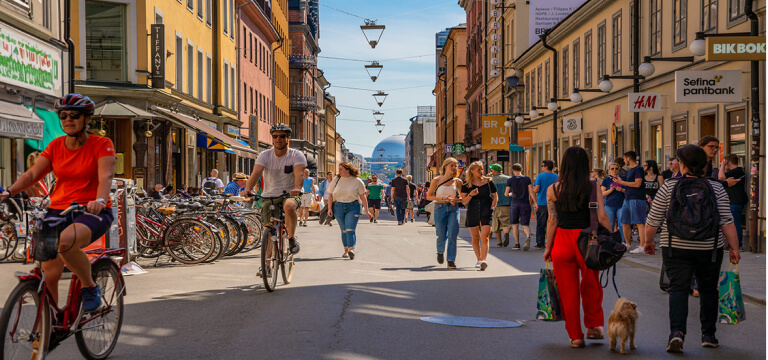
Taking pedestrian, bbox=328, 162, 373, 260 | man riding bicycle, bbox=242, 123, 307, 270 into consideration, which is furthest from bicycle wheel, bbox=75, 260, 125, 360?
pedestrian, bbox=328, 162, 373, 260

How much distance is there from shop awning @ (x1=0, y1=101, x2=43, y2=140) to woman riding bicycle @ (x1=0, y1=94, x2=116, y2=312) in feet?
42.7

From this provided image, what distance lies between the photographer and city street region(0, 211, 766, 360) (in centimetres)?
700

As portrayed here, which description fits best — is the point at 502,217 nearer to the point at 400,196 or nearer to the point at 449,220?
the point at 449,220

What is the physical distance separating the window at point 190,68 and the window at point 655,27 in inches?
637

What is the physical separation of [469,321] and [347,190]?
7250 mm

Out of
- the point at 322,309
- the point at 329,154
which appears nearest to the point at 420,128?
the point at 329,154

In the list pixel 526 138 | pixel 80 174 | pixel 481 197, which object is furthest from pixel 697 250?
pixel 526 138

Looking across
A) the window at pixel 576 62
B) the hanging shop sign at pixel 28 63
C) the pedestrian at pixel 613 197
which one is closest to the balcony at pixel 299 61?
the window at pixel 576 62

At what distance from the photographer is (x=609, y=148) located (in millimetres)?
28562

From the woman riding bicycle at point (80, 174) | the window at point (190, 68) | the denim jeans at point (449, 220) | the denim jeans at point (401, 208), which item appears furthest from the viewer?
the window at point (190, 68)

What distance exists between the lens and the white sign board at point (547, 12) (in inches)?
1364

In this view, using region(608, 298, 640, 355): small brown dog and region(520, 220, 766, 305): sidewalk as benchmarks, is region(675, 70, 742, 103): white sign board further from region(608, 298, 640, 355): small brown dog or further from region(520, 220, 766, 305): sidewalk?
region(608, 298, 640, 355): small brown dog

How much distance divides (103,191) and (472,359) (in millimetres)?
2708

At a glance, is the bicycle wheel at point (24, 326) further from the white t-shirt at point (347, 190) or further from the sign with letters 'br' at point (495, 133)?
the sign with letters 'br' at point (495, 133)
